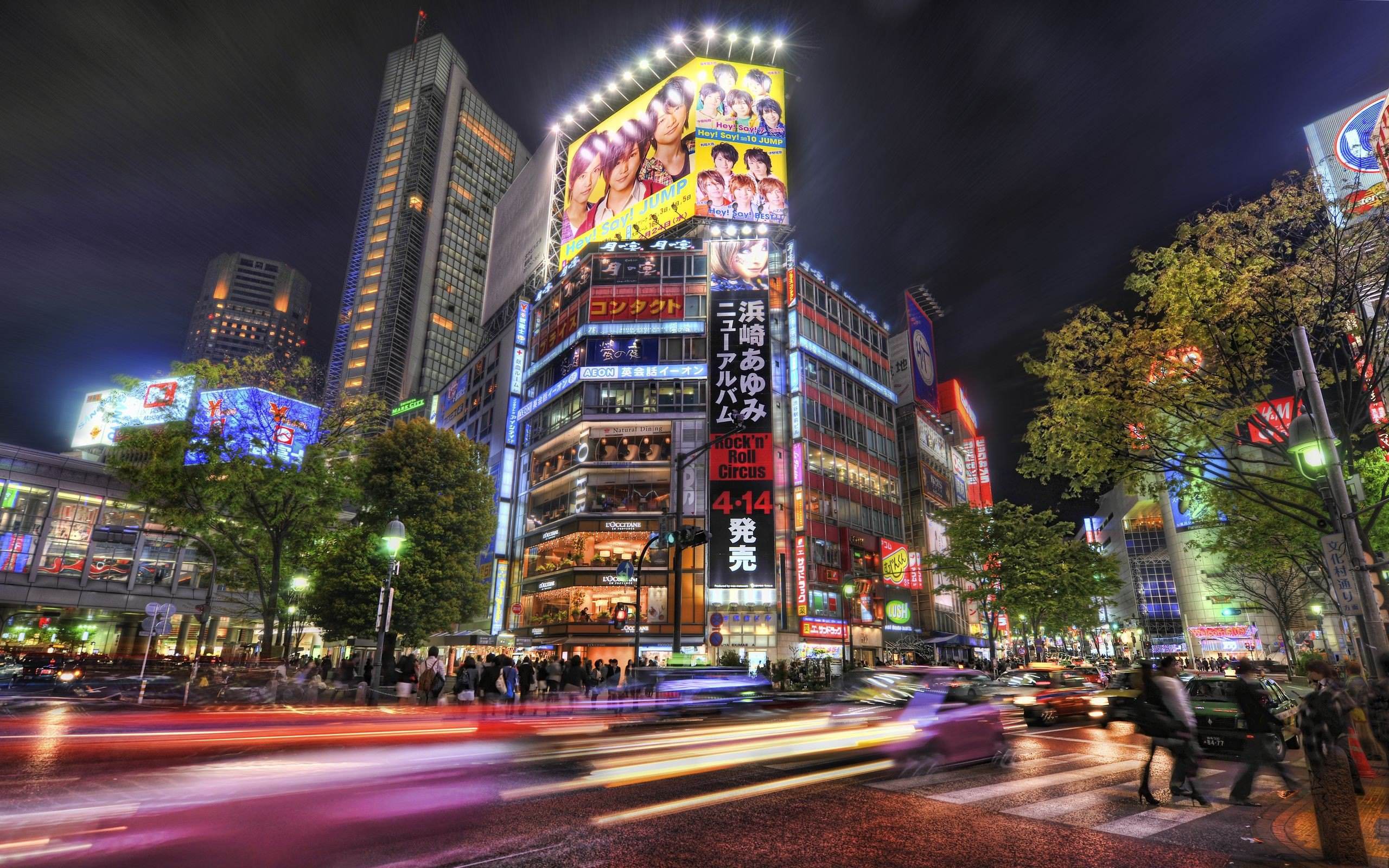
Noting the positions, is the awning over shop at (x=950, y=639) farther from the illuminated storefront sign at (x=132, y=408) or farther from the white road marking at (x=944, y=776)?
the illuminated storefront sign at (x=132, y=408)

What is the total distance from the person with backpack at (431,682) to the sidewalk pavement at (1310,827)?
58.5ft

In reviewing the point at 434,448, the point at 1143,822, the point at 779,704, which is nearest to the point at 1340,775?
the point at 1143,822

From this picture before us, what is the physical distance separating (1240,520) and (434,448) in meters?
35.6

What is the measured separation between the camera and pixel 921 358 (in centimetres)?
7356

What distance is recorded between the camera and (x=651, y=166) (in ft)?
195

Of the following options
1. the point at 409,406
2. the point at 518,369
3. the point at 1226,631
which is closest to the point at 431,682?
the point at 518,369

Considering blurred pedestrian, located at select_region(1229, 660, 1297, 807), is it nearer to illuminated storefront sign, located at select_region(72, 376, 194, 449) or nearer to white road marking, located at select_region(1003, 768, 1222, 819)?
white road marking, located at select_region(1003, 768, 1222, 819)

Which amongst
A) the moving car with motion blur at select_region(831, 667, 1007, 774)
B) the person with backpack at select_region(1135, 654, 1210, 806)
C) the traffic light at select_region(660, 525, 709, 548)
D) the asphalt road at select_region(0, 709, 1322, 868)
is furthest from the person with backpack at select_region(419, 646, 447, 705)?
the person with backpack at select_region(1135, 654, 1210, 806)

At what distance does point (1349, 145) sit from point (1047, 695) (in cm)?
4810

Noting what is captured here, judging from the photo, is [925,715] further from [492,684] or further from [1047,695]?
[492,684]

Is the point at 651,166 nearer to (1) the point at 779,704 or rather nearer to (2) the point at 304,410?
(2) the point at 304,410

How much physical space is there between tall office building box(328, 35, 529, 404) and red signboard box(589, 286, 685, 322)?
72.2 metres

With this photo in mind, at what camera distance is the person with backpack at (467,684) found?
61.2 feet

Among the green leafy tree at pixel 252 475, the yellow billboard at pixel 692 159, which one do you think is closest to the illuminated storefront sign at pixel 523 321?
the yellow billboard at pixel 692 159
